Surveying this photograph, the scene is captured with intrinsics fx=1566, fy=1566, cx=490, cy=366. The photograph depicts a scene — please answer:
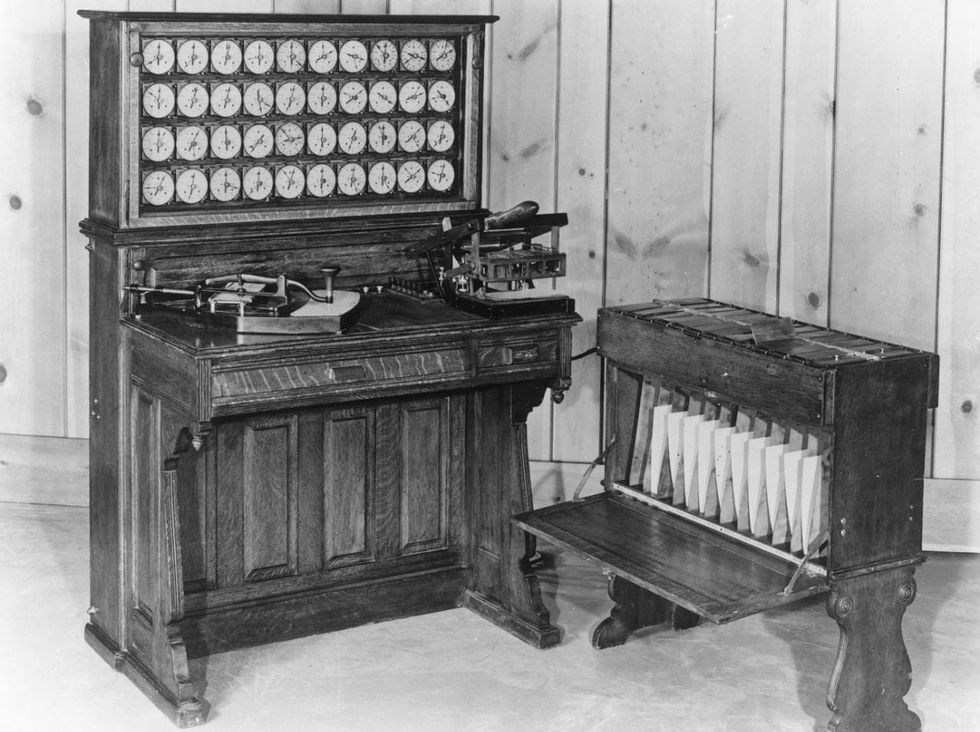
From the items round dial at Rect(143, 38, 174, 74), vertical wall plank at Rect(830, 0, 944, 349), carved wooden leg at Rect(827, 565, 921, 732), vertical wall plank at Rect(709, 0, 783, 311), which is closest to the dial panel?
round dial at Rect(143, 38, 174, 74)

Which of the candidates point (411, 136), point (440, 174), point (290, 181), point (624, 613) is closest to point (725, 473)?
point (624, 613)

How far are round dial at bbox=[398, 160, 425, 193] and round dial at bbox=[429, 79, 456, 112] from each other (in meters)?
0.18

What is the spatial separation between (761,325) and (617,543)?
0.69m

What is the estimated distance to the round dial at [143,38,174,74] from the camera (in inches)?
159

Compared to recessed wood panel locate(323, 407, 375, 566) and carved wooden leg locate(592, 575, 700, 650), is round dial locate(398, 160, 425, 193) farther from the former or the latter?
carved wooden leg locate(592, 575, 700, 650)

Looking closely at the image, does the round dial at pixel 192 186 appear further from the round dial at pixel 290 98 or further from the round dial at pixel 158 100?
the round dial at pixel 290 98

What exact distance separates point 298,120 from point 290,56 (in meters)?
0.18

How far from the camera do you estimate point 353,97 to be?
4.44 meters

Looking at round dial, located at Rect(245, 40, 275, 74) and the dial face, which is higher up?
round dial, located at Rect(245, 40, 275, 74)

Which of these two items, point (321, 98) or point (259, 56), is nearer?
point (259, 56)

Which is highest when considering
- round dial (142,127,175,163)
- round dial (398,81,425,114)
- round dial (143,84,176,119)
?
round dial (398,81,425,114)

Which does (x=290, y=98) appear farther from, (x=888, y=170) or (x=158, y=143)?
(x=888, y=170)

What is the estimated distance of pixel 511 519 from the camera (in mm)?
4461

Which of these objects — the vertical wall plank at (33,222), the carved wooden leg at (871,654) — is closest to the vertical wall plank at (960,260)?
the carved wooden leg at (871,654)
